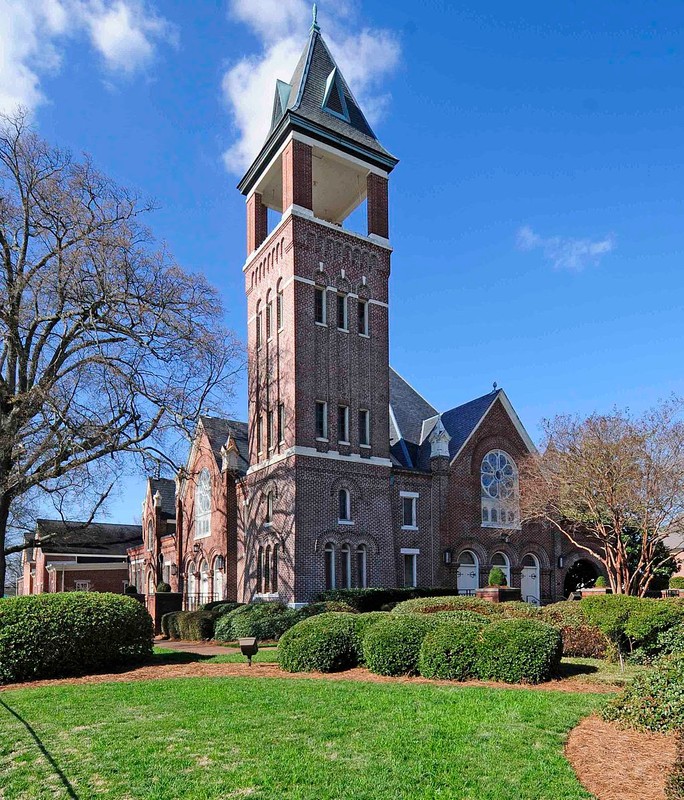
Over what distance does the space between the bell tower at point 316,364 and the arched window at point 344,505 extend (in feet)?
0.15

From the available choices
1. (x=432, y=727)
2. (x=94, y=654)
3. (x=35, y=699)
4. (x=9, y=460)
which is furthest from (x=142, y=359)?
(x=432, y=727)

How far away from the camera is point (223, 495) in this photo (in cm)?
3288

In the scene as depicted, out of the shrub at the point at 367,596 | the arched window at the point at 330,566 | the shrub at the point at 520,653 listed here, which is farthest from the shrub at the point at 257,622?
the shrub at the point at 520,653

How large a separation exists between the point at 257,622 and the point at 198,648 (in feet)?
6.60

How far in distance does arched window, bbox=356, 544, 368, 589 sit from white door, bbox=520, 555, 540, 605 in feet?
33.1

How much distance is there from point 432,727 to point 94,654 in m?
9.45

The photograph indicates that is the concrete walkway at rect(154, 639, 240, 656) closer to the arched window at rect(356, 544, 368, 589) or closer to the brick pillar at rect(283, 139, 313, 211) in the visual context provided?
the arched window at rect(356, 544, 368, 589)

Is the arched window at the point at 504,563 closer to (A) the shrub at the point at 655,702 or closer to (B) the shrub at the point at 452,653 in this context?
(B) the shrub at the point at 452,653

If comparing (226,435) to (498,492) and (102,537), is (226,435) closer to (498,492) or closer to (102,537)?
(498,492)

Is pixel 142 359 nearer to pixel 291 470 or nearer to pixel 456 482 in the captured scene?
pixel 291 470

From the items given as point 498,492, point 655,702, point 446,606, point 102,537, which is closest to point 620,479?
point 498,492

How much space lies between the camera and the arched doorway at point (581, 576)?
37.5m

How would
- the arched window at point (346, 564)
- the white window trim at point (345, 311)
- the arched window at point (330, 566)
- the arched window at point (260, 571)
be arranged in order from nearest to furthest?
the arched window at point (330, 566), the arched window at point (346, 564), the arched window at point (260, 571), the white window trim at point (345, 311)

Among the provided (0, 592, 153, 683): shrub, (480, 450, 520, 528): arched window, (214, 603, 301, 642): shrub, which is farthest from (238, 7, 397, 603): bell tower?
(0, 592, 153, 683): shrub
